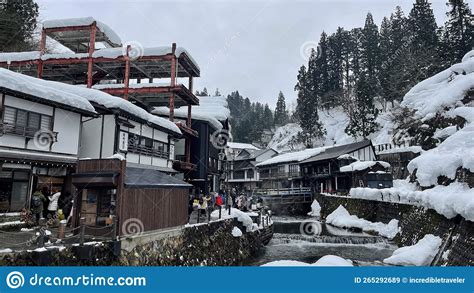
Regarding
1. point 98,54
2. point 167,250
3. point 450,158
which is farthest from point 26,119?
point 450,158

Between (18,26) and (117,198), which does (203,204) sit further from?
(18,26)

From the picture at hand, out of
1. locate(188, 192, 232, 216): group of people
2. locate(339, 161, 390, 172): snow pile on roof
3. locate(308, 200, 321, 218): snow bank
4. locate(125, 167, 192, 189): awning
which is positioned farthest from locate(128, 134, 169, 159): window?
locate(308, 200, 321, 218): snow bank

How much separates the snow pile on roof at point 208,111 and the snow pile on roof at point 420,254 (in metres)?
25.5

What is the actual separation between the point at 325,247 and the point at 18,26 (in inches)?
1443

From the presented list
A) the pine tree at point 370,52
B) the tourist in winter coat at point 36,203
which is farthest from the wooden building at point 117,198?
the pine tree at point 370,52

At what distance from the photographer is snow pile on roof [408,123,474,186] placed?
1482cm

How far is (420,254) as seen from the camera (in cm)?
1469

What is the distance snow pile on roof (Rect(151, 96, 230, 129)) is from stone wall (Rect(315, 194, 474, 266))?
1857cm

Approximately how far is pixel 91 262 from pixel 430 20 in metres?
68.1

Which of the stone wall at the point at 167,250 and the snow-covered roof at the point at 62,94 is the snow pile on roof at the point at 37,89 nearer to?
the snow-covered roof at the point at 62,94

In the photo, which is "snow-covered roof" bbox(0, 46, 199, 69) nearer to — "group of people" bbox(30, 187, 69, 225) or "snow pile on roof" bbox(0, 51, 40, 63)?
"snow pile on roof" bbox(0, 51, 40, 63)

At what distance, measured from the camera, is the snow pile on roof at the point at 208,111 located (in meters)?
35.5

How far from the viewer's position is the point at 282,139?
9619 cm

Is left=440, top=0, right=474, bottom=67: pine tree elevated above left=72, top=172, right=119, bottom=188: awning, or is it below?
above
